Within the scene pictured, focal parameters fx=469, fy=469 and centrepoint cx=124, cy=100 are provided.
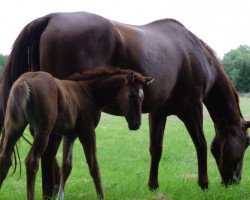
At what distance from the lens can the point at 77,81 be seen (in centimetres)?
556

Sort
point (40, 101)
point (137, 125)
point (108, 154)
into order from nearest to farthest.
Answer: point (40, 101) → point (137, 125) → point (108, 154)

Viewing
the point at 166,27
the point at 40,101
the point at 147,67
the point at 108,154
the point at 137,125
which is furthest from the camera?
the point at 108,154

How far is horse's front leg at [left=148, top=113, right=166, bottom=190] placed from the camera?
25.4ft

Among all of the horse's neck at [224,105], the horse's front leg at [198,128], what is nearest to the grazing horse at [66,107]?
the horse's front leg at [198,128]

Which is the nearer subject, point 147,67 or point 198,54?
point 147,67

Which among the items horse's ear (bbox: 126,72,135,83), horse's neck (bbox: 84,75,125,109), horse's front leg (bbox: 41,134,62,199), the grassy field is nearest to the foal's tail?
horse's front leg (bbox: 41,134,62,199)

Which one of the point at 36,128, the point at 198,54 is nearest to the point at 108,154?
the point at 198,54

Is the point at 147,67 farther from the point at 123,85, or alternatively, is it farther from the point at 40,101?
the point at 40,101

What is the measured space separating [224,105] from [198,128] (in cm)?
94

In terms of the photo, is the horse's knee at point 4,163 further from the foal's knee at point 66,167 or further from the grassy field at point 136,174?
the grassy field at point 136,174

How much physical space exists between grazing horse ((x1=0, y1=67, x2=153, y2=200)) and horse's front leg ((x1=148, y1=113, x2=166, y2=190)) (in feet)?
7.14

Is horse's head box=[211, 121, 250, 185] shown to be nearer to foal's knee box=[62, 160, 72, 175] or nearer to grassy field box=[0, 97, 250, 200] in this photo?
grassy field box=[0, 97, 250, 200]

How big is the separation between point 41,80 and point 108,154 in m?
8.70

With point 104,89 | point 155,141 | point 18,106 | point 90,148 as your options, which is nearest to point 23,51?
point 104,89
